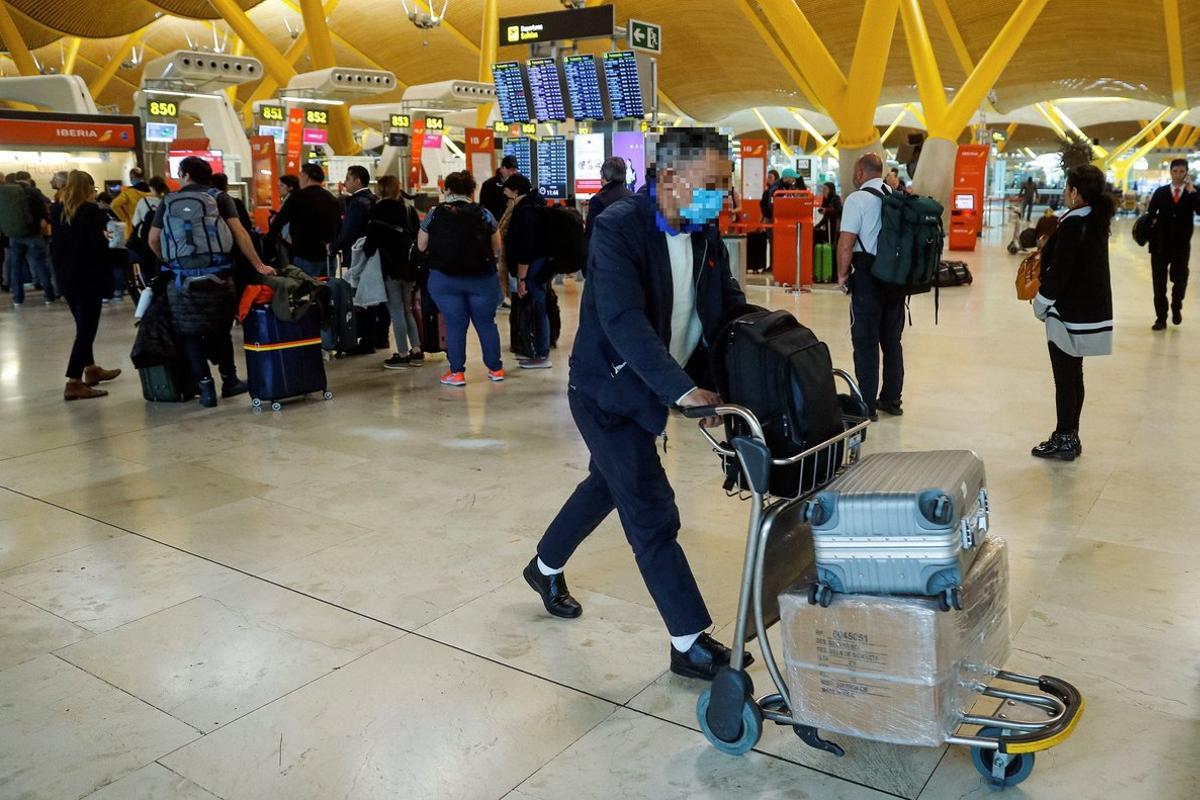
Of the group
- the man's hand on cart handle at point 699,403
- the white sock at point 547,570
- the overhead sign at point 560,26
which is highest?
the overhead sign at point 560,26

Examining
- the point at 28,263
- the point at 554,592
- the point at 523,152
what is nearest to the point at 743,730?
the point at 554,592

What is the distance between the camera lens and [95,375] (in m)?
8.16

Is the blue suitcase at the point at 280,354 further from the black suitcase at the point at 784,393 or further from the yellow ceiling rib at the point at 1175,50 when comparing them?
the yellow ceiling rib at the point at 1175,50

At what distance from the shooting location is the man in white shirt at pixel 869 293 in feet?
21.1

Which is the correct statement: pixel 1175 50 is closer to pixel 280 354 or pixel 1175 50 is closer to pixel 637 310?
pixel 280 354

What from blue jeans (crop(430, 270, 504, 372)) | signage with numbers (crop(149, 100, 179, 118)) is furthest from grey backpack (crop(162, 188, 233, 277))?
signage with numbers (crop(149, 100, 179, 118))

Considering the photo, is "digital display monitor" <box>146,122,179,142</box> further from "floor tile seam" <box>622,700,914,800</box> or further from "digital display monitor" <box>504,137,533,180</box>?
"floor tile seam" <box>622,700,914,800</box>

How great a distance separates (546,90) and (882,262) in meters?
9.30

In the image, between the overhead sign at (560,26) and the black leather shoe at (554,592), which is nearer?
the black leather shoe at (554,592)

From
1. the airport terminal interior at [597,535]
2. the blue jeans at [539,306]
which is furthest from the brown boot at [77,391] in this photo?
the blue jeans at [539,306]

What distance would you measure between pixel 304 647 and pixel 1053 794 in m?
2.32

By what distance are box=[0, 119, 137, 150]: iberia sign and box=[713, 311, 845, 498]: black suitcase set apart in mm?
15106

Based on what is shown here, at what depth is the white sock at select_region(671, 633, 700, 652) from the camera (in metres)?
3.04

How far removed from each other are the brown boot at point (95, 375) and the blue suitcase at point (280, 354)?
180cm
